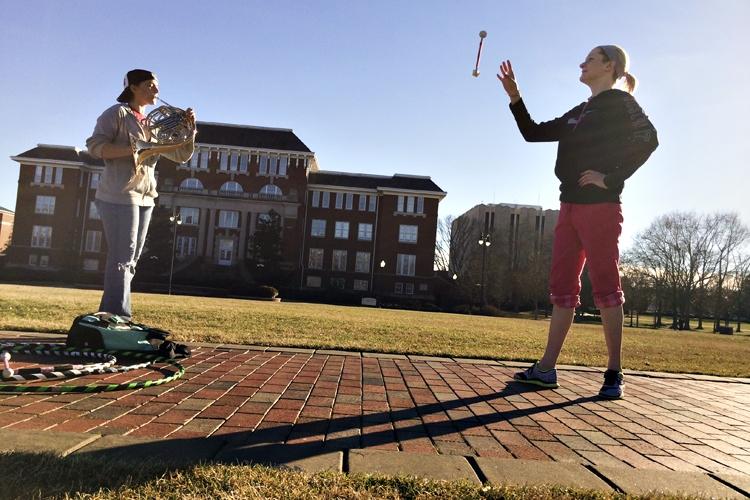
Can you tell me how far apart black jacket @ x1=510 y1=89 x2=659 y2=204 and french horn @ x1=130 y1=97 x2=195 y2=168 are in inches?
123

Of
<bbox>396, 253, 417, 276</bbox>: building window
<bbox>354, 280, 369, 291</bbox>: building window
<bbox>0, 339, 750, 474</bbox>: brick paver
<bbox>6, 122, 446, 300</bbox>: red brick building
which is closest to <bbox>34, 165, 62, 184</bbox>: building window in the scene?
<bbox>6, 122, 446, 300</bbox>: red brick building

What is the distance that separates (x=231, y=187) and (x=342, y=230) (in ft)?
38.5

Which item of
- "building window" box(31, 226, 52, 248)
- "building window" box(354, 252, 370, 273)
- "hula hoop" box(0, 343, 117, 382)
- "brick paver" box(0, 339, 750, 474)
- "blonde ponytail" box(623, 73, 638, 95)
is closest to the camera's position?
"brick paver" box(0, 339, 750, 474)

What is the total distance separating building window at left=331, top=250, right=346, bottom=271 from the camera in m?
49.0

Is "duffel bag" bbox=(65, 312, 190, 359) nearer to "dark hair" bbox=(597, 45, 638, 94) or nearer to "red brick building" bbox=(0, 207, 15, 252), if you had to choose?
"dark hair" bbox=(597, 45, 638, 94)

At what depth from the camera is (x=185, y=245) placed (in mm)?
46688

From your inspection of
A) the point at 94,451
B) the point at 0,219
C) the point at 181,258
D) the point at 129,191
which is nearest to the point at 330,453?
the point at 94,451

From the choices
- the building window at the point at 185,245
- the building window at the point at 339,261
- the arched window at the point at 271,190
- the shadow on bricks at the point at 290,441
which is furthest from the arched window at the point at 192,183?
the shadow on bricks at the point at 290,441

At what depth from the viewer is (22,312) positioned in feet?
24.1

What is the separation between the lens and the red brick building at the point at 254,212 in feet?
153

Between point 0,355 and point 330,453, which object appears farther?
point 0,355

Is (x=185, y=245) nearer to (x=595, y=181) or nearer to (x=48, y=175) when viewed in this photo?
(x=48, y=175)

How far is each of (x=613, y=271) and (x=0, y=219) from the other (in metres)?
70.1

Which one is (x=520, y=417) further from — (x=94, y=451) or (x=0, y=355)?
(x=0, y=355)
